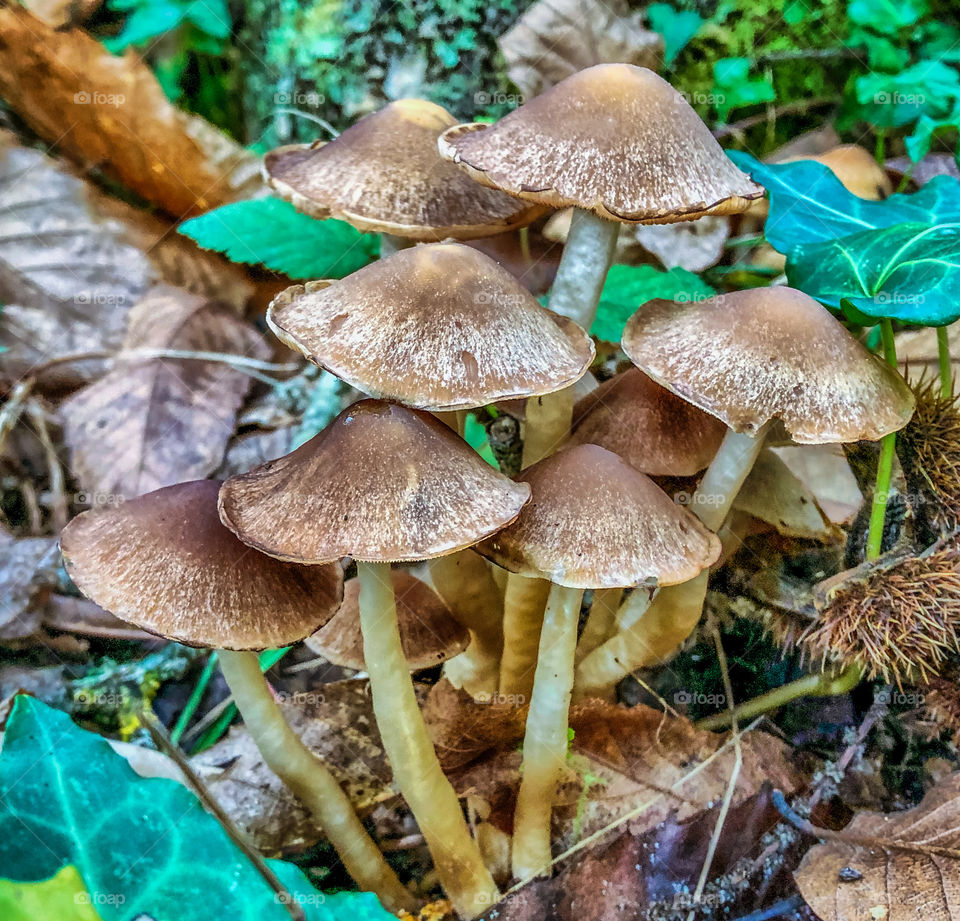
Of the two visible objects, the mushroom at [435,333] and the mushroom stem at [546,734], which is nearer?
the mushroom at [435,333]

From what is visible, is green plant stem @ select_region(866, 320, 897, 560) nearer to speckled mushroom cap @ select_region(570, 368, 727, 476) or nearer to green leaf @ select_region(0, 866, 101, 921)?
speckled mushroom cap @ select_region(570, 368, 727, 476)

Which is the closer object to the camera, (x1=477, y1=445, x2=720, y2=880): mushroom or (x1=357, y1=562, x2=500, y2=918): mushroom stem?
(x1=477, y1=445, x2=720, y2=880): mushroom

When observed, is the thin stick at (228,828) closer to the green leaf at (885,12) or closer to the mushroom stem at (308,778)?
the mushroom stem at (308,778)

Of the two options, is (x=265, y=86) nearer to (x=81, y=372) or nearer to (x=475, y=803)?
(x=81, y=372)

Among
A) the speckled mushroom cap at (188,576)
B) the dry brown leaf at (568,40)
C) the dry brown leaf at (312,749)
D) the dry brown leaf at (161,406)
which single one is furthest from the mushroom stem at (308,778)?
the dry brown leaf at (568,40)

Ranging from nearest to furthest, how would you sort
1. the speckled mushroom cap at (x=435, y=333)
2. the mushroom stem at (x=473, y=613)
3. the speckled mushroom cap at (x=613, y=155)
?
the speckled mushroom cap at (x=435, y=333) → the speckled mushroom cap at (x=613, y=155) → the mushroom stem at (x=473, y=613)

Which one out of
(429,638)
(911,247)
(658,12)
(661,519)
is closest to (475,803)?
(429,638)

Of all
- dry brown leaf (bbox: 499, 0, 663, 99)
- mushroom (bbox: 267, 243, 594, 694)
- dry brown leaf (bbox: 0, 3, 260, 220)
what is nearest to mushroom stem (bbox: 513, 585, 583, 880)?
mushroom (bbox: 267, 243, 594, 694)
